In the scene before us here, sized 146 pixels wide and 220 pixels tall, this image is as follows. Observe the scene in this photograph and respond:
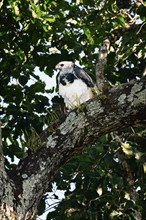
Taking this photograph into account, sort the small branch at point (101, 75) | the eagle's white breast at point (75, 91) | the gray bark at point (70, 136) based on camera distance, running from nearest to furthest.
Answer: the gray bark at point (70, 136)
the small branch at point (101, 75)
the eagle's white breast at point (75, 91)

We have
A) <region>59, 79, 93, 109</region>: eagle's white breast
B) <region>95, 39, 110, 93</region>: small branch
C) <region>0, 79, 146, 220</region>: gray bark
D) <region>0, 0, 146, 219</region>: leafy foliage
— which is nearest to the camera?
<region>0, 79, 146, 220</region>: gray bark

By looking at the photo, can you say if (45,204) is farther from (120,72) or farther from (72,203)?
(120,72)

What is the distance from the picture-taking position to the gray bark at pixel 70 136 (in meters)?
2.65

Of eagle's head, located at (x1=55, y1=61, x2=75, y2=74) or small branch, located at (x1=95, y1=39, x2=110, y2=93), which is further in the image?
eagle's head, located at (x1=55, y1=61, x2=75, y2=74)

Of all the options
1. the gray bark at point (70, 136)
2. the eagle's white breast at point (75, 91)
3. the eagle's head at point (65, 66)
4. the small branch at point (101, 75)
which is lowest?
the gray bark at point (70, 136)

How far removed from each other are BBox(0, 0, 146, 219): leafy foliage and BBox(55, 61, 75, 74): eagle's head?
0.17 ft

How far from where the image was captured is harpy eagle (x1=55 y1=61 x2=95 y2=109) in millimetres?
4457

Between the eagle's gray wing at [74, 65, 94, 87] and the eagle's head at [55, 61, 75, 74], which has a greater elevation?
the eagle's head at [55, 61, 75, 74]

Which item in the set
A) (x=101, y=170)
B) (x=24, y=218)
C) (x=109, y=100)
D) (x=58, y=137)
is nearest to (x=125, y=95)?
(x=109, y=100)

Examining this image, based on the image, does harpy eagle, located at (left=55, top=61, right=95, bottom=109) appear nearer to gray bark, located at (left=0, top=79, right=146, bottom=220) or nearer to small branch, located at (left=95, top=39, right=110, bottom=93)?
small branch, located at (left=95, top=39, right=110, bottom=93)

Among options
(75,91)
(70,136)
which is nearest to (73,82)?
(75,91)

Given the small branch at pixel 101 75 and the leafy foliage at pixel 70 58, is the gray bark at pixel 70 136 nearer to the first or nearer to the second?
the small branch at pixel 101 75

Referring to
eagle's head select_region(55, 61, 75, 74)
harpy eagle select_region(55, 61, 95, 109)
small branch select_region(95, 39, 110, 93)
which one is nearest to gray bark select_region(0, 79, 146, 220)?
small branch select_region(95, 39, 110, 93)

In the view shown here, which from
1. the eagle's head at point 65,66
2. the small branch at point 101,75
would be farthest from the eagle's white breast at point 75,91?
the small branch at point 101,75
